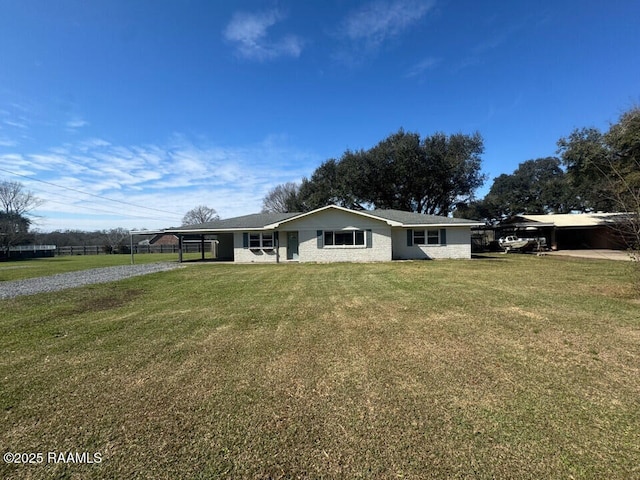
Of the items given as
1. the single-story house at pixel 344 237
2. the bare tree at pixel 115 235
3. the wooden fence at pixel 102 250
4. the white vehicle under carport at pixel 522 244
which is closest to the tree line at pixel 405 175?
the white vehicle under carport at pixel 522 244

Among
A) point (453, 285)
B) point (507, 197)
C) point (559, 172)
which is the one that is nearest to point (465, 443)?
point (453, 285)

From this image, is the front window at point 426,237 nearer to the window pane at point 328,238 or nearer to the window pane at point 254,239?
the window pane at point 328,238

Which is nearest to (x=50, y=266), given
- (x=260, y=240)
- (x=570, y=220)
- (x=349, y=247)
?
(x=260, y=240)

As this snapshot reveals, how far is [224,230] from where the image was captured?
19656mm

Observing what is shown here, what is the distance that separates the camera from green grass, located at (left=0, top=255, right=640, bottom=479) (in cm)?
236

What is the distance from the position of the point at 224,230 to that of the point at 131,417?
57.0ft

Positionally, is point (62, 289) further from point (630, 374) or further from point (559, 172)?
point (559, 172)

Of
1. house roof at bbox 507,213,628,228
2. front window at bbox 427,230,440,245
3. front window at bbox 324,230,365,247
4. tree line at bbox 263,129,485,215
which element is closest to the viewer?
front window at bbox 324,230,365,247

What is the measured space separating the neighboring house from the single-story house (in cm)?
1143

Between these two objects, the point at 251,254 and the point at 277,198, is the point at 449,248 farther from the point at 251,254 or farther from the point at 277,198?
the point at 277,198

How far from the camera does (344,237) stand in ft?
62.7

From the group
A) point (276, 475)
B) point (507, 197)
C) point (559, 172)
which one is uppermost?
point (559, 172)

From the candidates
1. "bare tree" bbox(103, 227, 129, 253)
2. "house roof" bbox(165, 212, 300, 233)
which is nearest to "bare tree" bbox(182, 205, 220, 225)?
"bare tree" bbox(103, 227, 129, 253)

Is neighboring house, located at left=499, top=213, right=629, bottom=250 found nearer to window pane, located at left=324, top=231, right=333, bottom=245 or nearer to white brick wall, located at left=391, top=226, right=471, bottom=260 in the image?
white brick wall, located at left=391, top=226, right=471, bottom=260
